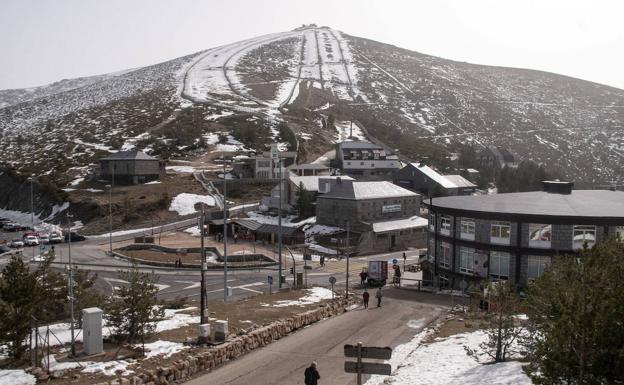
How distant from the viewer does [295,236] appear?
73312 mm

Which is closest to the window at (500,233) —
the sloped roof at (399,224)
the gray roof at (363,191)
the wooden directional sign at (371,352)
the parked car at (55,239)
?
the sloped roof at (399,224)

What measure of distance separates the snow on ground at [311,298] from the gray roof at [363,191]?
34514mm

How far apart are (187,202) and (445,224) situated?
55.0 m

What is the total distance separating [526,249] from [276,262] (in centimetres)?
2765

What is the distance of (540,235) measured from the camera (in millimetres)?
40188

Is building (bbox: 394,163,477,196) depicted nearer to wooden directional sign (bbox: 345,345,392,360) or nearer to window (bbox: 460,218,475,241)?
window (bbox: 460,218,475,241)

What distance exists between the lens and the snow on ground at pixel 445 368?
19.2 m

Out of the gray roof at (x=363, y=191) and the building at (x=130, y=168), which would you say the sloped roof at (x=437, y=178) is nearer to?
the gray roof at (x=363, y=191)

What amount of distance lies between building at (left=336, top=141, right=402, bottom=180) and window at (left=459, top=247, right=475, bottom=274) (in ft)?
232

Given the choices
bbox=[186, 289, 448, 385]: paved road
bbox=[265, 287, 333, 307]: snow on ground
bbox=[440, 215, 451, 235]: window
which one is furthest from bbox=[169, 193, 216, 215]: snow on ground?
bbox=[186, 289, 448, 385]: paved road

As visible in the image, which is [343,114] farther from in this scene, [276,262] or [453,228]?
[453,228]

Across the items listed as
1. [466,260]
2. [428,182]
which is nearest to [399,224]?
[428,182]

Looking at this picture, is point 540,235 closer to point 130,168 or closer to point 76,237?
point 76,237

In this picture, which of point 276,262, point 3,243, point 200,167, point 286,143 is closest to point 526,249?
point 276,262
